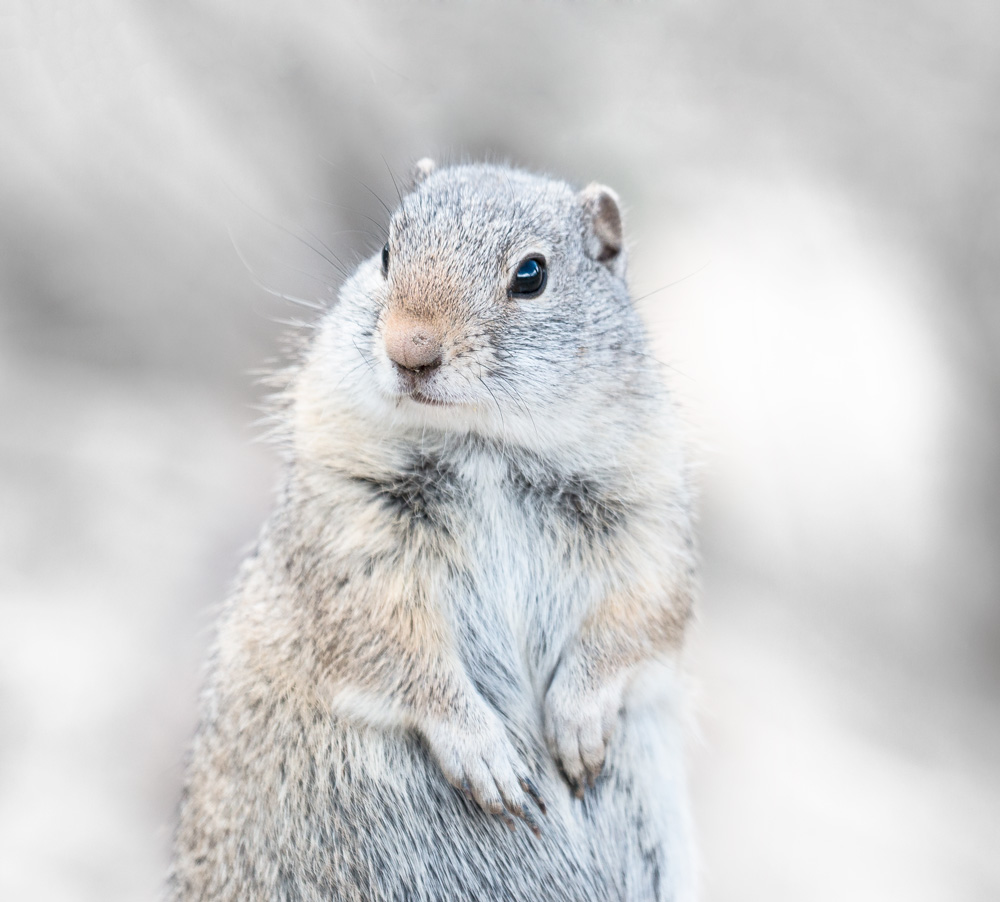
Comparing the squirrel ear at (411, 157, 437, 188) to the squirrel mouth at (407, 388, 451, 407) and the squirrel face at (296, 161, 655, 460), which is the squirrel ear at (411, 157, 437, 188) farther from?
the squirrel mouth at (407, 388, 451, 407)

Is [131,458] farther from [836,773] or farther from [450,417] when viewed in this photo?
[836,773]

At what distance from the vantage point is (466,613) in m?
2.05

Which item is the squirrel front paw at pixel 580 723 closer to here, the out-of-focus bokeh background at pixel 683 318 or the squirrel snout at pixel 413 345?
the squirrel snout at pixel 413 345

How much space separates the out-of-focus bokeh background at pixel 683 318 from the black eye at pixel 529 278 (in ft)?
6.26

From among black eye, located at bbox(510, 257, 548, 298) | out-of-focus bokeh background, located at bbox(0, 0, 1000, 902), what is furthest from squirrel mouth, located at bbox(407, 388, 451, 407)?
out-of-focus bokeh background, located at bbox(0, 0, 1000, 902)

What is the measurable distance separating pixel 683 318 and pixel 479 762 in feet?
9.53

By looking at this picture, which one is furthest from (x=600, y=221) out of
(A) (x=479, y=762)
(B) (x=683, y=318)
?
(B) (x=683, y=318)

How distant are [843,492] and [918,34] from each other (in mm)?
1952

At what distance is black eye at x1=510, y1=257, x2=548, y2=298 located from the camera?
1.95 meters

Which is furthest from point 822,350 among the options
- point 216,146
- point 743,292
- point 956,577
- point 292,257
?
point 216,146

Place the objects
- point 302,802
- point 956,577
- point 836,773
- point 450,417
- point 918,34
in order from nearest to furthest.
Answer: point 450,417 → point 302,802 → point 918,34 → point 836,773 → point 956,577

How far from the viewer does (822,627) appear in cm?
441

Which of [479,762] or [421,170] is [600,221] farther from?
[479,762]

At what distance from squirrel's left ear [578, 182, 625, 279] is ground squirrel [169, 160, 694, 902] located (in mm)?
82
